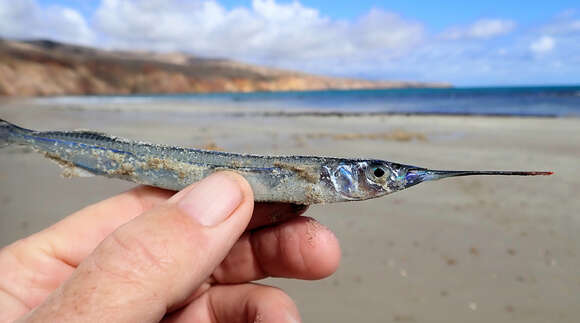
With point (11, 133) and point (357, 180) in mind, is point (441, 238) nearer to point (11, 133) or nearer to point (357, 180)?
point (357, 180)

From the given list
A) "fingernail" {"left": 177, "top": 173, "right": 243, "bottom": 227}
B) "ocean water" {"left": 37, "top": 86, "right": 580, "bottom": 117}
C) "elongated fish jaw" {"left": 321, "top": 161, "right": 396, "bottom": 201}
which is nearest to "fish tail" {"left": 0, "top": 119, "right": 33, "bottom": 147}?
"fingernail" {"left": 177, "top": 173, "right": 243, "bottom": 227}

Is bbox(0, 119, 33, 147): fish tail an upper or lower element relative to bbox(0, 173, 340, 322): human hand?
upper

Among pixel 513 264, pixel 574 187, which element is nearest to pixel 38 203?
pixel 513 264

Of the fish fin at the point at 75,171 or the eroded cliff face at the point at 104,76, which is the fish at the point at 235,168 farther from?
the eroded cliff face at the point at 104,76

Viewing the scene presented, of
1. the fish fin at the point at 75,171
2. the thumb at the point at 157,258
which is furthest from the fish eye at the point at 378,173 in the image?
the fish fin at the point at 75,171

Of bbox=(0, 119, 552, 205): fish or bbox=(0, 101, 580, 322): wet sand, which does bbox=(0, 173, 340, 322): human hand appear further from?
bbox=(0, 101, 580, 322): wet sand

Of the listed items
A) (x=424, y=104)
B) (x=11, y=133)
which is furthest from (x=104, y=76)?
(x=11, y=133)
